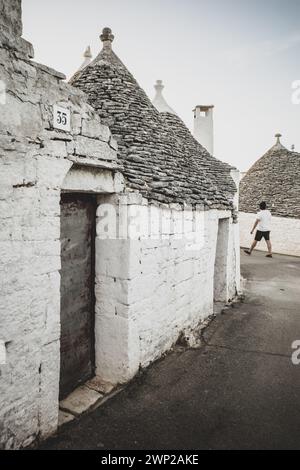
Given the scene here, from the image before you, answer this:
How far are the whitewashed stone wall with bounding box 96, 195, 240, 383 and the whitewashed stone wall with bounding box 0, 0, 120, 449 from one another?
1.15 m

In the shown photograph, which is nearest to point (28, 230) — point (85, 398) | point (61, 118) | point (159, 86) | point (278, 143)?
point (61, 118)

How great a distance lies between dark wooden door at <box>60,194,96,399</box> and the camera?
157 inches

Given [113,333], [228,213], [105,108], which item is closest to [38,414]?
[113,333]

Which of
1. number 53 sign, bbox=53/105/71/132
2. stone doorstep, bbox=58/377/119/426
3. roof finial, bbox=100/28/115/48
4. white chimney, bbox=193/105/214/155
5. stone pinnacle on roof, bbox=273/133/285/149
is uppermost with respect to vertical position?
stone pinnacle on roof, bbox=273/133/285/149

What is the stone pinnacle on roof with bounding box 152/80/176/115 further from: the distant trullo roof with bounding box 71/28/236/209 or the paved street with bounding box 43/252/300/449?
the paved street with bounding box 43/252/300/449

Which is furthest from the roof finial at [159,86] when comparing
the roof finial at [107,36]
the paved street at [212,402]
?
the paved street at [212,402]

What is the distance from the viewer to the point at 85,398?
13.4ft

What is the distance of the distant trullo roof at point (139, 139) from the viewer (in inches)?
197

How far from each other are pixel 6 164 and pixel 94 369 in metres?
3.14

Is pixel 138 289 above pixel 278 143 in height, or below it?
below

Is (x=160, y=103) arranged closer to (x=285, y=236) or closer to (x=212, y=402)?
(x=212, y=402)

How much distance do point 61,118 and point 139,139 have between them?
2.40 meters

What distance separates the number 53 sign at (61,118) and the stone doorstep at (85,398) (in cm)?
319

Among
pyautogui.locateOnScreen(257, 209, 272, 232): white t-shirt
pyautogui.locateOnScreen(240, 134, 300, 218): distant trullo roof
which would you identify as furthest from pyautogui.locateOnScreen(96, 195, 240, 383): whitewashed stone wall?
pyautogui.locateOnScreen(240, 134, 300, 218): distant trullo roof
